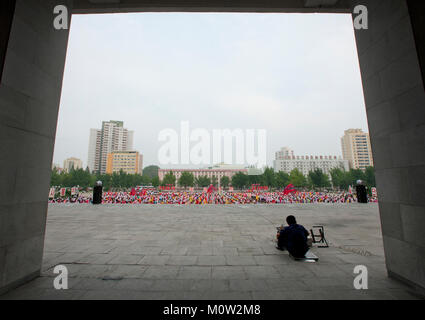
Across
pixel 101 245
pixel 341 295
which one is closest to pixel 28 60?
pixel 101 245

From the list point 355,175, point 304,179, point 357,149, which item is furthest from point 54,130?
point 357,149

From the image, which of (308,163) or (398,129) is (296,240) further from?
(308,163)

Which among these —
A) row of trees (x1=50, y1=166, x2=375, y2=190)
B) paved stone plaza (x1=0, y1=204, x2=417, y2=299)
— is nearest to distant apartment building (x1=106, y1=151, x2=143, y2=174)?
row of trees (x1=50, y1=166, x2=375, y2=190)

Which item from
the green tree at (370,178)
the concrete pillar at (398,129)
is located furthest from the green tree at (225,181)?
the concrete pillar at (398,129)

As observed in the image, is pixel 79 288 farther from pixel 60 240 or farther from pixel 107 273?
pixel 60 240

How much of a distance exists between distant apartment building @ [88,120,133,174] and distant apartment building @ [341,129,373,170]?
184 metres

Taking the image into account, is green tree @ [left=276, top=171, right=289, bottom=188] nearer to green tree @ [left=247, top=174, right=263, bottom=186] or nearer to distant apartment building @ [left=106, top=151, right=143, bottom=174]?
green tree @ [left=247, top=174, right=263, bottom=186]

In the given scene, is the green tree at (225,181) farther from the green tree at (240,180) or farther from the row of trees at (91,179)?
the row of trees at (91,179)

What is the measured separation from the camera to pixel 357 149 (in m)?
123

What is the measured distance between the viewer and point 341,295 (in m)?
2.96

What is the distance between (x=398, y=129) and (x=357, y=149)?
513 feet

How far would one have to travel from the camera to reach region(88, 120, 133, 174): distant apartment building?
149 meters

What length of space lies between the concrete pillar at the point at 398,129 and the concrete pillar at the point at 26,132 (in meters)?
7.18

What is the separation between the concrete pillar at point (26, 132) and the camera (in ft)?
9.97
